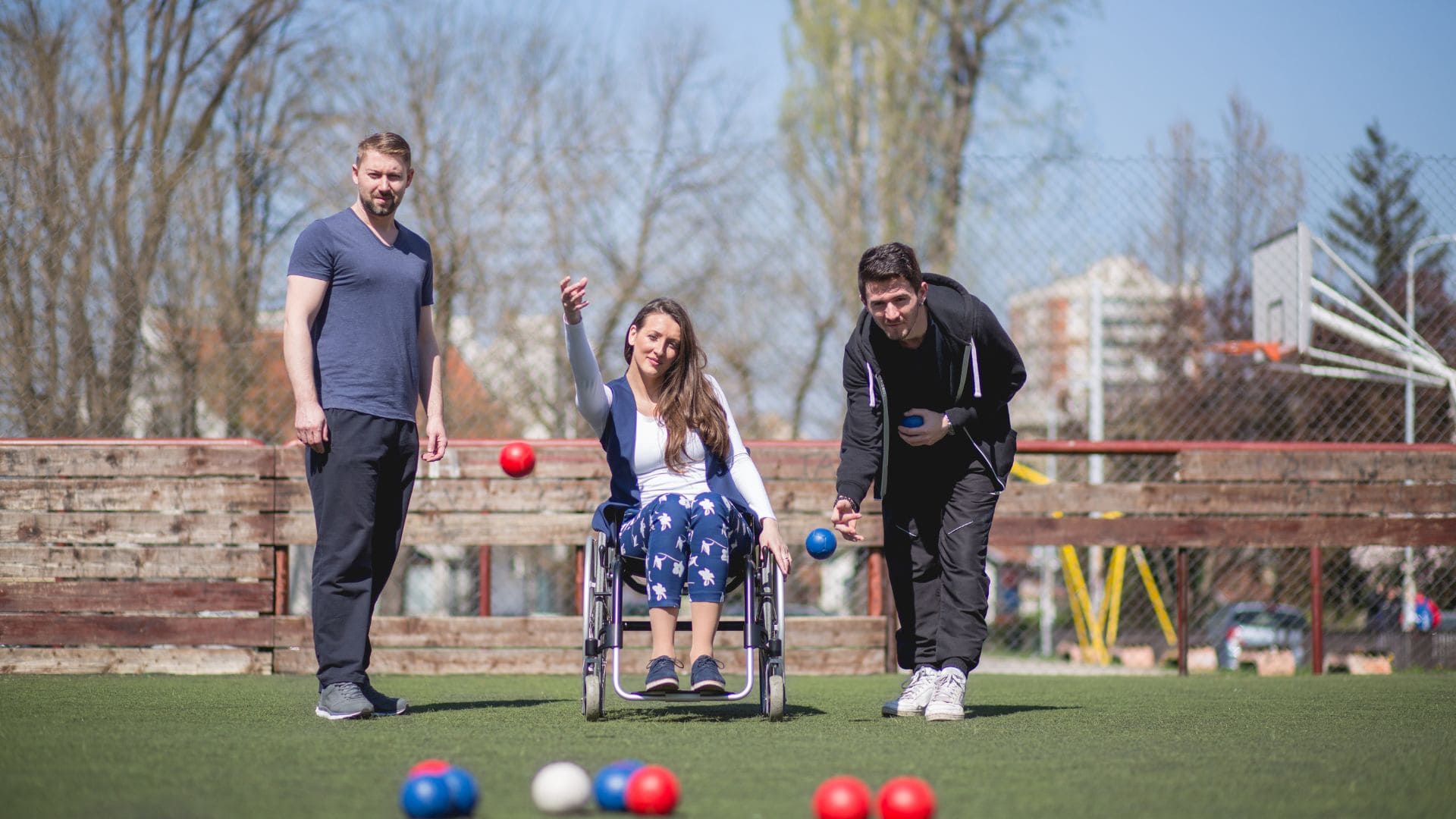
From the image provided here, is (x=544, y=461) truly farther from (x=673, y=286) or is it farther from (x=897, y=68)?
(x=897, y=68)

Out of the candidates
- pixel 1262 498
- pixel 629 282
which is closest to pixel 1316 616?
pixel 1262 498

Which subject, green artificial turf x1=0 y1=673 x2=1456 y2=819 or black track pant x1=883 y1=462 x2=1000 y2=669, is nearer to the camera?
green artificial turf x1=0 y1=673 x2=1456 y2=819

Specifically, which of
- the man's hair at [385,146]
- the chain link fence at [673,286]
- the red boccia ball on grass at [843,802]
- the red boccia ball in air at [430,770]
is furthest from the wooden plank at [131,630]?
the red boccia ball on grass at [843,802]

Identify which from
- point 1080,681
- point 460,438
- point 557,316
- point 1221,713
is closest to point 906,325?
point 1221,713

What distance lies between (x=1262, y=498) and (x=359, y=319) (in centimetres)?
485

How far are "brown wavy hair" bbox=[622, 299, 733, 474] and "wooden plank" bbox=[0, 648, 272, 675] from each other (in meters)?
2.99

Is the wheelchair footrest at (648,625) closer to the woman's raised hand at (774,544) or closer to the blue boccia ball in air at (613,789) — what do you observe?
the woman's raised hand at (774,544)

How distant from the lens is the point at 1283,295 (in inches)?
350

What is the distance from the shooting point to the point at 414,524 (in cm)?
649

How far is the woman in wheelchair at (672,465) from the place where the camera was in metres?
3.91

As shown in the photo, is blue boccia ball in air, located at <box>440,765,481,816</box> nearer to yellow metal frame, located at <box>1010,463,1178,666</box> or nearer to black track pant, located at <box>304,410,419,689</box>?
black track pant, located at <box>304,410,419,689</box>

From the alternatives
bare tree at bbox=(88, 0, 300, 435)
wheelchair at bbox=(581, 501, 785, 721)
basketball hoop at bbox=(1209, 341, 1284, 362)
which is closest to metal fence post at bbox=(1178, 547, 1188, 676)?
basketball hoop at bbox=(1209, 341, 1284, 362)

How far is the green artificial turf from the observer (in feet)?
8.20

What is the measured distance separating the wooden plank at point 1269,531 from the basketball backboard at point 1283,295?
2098 millimetres
